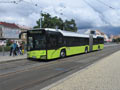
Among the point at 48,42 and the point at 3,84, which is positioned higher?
the point at 48,42

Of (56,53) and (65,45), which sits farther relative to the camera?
(65,45)

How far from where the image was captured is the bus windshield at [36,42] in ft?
40.3

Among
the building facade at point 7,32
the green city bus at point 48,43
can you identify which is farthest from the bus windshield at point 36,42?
the building facade at point 7,32

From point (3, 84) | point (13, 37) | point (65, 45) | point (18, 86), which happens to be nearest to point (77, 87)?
point (18, 86)

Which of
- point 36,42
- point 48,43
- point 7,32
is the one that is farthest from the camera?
point 7,32

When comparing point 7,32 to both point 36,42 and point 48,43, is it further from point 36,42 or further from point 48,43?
point 48,43

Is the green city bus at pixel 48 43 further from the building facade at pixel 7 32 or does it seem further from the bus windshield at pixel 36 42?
the building facade at pixel 7 32

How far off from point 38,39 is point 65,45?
11.0 feet

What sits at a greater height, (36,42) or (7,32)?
(7,32)

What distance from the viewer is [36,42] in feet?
41.8

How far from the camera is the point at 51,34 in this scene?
12633 mm

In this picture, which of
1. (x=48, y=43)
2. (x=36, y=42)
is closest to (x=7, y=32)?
(x=36, y=42)

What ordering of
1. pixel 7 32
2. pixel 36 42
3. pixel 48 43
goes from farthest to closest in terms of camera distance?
1. pixel 7 32
2. pixel 36 42
3. pixel 48 43

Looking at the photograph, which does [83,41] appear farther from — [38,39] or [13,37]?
[13,37]
